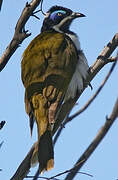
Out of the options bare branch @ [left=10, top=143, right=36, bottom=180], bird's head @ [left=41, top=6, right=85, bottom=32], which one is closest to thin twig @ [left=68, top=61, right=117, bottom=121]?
bare branch @ [left=10, top=143, right=36, bottom=180]

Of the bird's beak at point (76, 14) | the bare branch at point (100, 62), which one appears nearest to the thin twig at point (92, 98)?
the bare branch at point (100, 62)

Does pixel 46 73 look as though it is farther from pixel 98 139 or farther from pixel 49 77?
pixel 98 139

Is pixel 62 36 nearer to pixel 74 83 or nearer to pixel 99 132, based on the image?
pixel 74 83

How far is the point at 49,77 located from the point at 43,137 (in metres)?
1.01

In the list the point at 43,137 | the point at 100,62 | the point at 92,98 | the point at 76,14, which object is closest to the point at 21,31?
the point at 92,98

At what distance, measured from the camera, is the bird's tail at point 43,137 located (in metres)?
4.11

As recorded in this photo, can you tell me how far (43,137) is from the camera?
4.36 meters

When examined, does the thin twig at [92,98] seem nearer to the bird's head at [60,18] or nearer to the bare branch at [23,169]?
the bare branch at [23,169]

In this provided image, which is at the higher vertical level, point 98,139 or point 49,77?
point 98,139

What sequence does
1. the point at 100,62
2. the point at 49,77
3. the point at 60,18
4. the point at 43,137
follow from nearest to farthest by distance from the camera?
the point at 100,62 < the point at 43,137 < the point at 49,77 < the point at 60,18

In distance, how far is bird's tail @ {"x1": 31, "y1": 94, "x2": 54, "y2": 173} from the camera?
411cm

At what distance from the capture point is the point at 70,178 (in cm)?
241

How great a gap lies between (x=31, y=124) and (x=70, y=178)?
236cm

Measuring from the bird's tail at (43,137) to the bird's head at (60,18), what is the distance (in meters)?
1.94
